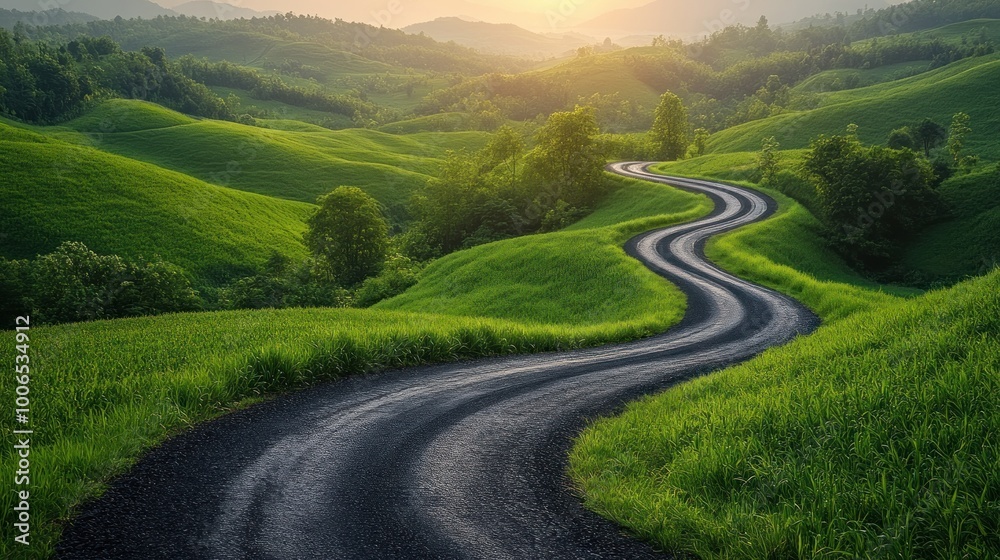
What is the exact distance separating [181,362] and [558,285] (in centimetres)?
2651

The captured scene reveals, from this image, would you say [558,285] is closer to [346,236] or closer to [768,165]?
[346,236]

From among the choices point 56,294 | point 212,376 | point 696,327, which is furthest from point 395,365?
point 56,294

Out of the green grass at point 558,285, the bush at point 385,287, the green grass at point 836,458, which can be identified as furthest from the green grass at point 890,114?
the green grass at point 836,458

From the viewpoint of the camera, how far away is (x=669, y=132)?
106 metres

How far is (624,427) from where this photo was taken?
9406mm

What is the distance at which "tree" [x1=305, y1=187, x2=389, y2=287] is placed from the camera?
53.8 meters

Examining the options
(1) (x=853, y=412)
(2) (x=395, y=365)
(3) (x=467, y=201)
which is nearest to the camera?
(1) (x=853, y=412)

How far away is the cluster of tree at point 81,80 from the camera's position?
4911 inches

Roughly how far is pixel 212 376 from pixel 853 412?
1067 centimetres

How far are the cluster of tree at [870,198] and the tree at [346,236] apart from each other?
43.5m

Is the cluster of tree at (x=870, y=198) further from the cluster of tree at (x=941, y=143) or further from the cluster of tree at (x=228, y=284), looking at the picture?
the cluster of tree at (x=228, y=284)

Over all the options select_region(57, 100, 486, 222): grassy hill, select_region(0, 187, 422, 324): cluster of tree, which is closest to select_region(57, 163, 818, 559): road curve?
select_region(0, 187, 422, 324): cluster of tree

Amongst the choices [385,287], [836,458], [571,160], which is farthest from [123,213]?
[836,458]

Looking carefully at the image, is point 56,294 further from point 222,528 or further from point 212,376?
point 222,528
